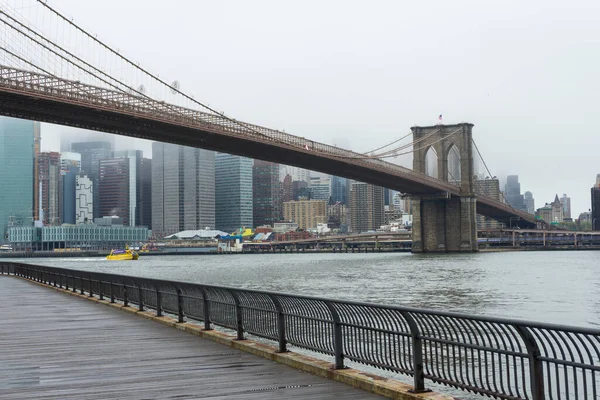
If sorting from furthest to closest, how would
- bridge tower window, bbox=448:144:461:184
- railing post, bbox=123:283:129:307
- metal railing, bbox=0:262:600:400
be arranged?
bridge tower window, bbox=448:144:461:184, railing post, bbox=123:283:129:307, metal railing, bbox=0:262:600:400

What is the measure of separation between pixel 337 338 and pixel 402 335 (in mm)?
1277

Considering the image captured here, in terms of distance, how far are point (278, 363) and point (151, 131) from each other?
53.1 meters

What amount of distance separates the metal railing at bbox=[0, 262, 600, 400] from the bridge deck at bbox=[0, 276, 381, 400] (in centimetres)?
50

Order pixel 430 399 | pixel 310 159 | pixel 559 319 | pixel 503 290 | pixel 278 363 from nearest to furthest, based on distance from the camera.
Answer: pixel 430 399 → pixel 278 363 → pixel 559 319 → pixel 503 290 → pixel 310 159

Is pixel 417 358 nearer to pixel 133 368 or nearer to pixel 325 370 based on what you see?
pixel 325 370

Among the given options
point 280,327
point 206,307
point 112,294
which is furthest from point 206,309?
point 112,294

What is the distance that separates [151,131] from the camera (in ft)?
200

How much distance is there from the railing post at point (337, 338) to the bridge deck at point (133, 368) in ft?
1.03

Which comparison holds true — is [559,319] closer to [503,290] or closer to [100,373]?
[503,290]

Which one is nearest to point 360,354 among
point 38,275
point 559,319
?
point 559,319

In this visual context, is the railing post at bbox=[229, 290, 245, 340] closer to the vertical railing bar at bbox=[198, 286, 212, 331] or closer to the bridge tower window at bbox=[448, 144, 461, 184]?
the vertical railing bar at bbox=[198, 286, 212, 331]

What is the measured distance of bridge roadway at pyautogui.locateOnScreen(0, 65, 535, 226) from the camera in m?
50.4

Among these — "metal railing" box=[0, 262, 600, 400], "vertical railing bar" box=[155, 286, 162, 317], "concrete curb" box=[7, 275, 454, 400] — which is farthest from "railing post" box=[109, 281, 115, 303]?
"concrete curb" box=[7, 275, 454, 400]

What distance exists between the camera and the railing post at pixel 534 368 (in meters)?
6.03
